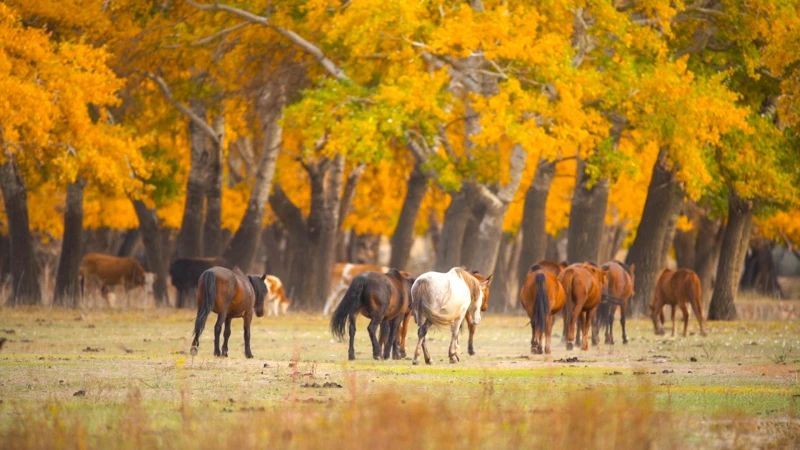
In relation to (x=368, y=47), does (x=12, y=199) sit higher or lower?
lower

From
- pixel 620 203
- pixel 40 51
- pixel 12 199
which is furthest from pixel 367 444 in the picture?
pixel 620 203

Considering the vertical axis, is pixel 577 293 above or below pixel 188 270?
below

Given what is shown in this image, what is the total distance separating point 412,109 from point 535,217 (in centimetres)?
1194

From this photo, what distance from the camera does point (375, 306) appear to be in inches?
1022

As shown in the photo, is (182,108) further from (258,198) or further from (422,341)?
(422,341)

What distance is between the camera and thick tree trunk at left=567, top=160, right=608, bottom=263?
4656 cm

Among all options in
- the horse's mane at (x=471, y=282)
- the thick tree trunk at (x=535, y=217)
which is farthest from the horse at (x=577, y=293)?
the thick tree trunk at (x=535, y=217)

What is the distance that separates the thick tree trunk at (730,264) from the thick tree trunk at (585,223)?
3.46 metres

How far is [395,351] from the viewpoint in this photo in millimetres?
26656

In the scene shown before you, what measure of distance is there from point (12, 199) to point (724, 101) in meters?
17.7

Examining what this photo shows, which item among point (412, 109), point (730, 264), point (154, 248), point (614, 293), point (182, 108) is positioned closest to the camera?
point (614, 293)

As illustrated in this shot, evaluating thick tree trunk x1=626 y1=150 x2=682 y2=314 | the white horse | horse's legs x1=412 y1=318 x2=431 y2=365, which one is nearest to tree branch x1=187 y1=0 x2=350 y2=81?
thick tree trunk x1=626 y1=150 x2=682 y2=314

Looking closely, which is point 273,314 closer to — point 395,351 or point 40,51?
point 40,51

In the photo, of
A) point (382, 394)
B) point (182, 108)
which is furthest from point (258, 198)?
point (382, 394)
